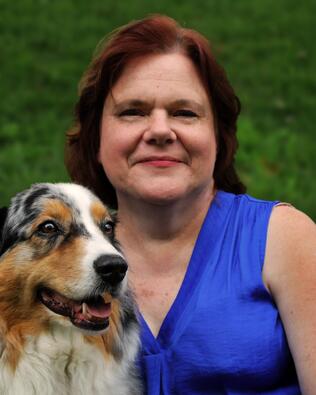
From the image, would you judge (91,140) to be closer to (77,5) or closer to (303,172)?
(303,172)

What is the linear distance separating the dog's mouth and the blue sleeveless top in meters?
0.38

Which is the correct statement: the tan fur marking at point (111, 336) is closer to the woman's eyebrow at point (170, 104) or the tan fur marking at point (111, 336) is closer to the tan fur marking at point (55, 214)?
the tan fur marking at point (55, 214)

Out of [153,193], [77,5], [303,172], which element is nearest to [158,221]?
[153,193]

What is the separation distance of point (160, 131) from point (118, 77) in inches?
16.0

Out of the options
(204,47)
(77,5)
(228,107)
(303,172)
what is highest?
(204,47)

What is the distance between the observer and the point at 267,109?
9.69 m

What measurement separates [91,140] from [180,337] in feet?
3.92

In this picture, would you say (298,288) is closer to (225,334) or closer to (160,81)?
(225,334)

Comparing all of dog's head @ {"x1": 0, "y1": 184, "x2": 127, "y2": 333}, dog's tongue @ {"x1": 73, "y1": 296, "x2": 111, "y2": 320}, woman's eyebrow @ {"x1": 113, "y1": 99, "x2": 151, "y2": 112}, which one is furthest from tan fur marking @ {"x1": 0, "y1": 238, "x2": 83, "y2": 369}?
woman's eyebrow @ {"x1": 113, "y1": 99, "x2": 151, "y2": 112}

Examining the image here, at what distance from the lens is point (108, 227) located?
3.84 metres

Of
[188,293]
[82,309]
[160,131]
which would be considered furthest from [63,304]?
[160,131]

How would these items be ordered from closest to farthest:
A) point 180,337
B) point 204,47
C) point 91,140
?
point 180,337 < point 204,47 < point 91,140

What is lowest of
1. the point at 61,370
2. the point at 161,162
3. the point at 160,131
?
the point at 61,370

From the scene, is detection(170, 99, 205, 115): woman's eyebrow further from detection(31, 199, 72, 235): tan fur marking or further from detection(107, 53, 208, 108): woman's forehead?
detection(31, 199, 72, 235): tan fur marking
